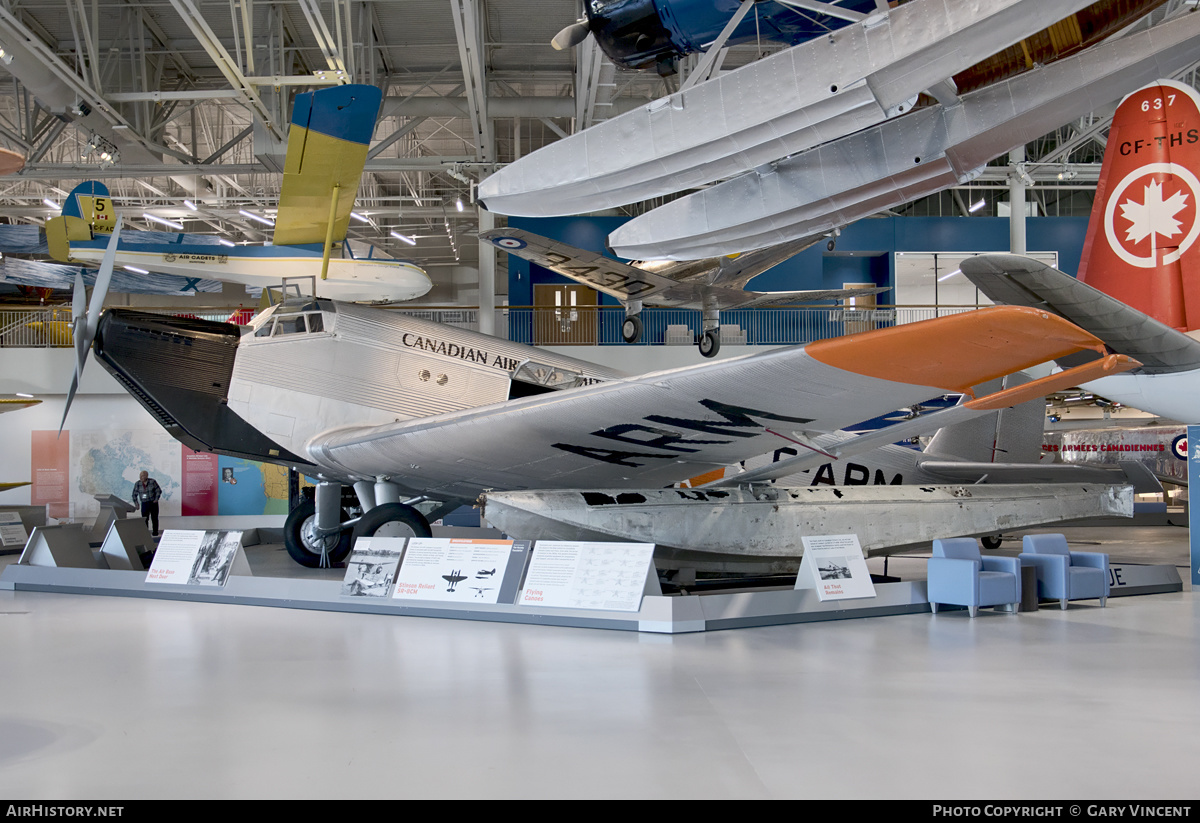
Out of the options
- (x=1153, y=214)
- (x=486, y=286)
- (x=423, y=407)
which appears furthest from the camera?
(x=486, y=286)

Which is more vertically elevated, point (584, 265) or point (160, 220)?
point (160, 220)

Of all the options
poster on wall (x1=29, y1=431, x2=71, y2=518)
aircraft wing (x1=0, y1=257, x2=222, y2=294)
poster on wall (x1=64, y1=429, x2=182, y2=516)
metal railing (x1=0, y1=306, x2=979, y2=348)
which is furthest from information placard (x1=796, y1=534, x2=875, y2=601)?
poster on wall (x1=29, y1=431, x2=71, y2=518)

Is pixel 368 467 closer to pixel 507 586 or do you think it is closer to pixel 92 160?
pixel 507 586

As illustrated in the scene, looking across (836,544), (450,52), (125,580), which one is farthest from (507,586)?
(450,52)

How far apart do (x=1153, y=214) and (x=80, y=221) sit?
48.5ft

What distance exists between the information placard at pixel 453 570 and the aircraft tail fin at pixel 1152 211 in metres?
5.77

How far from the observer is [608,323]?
20344mm

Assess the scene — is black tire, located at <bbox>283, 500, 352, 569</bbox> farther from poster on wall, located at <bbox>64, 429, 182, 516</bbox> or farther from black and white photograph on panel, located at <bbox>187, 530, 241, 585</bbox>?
poster on wall, located at <bbox>64, 429, 182, 516</bbox>

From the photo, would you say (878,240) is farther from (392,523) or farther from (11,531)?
(11,531)

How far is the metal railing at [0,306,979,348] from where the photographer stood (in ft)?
57.3

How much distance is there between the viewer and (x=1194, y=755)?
8.57ft

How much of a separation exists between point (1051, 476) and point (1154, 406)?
111 inches

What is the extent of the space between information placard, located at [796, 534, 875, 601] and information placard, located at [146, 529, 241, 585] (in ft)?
13.3

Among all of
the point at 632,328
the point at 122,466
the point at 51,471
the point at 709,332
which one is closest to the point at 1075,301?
the point at 709,332
